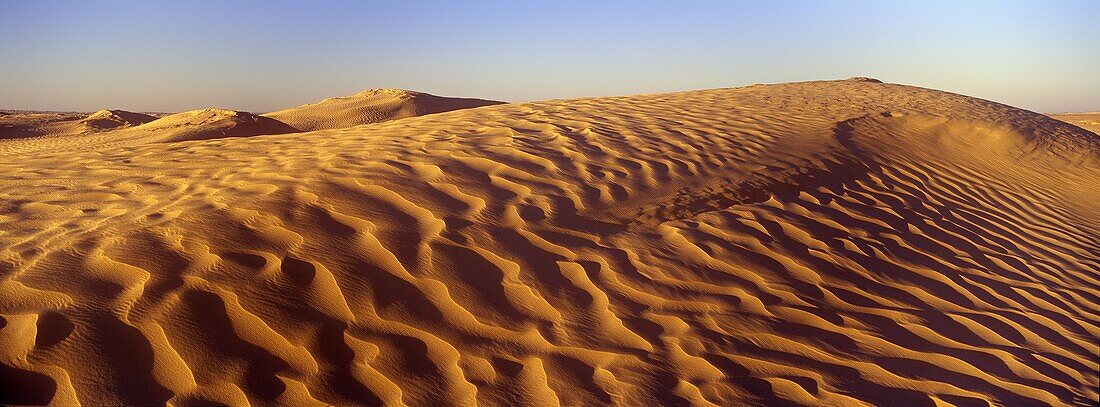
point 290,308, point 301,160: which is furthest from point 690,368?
point 301,160

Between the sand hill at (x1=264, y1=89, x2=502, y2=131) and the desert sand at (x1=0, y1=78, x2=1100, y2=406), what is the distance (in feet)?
28.2

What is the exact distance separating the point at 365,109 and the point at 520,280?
13214mm

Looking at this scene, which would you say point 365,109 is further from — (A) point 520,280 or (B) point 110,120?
(A) point 520,280

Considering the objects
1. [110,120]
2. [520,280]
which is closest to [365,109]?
[110,120]

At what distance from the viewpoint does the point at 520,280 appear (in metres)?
3.50

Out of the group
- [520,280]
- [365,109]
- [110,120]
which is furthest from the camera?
[110,120]

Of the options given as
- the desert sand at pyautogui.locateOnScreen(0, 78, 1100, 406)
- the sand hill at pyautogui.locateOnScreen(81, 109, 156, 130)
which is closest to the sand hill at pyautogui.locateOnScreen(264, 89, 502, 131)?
the sand hill at pyautogui.locateOnScreen(81, 109, 156, 130)

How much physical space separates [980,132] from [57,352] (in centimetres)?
999

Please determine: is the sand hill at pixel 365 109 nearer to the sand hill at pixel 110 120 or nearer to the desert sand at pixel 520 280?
the sand hill at pixel 110 120

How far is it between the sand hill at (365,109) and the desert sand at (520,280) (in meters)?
8.59

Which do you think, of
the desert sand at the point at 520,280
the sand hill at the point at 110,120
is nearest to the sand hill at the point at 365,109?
the sand hill at the point at 110,120

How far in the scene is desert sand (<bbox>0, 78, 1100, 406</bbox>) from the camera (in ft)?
9.04

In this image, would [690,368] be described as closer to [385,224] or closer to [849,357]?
[849,357]

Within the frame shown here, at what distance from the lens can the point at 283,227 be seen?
3.60 metres
